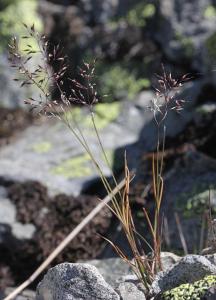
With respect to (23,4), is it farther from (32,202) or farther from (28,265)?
(28,265)

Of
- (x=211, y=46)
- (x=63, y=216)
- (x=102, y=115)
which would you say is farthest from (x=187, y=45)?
(x=63, y=216)

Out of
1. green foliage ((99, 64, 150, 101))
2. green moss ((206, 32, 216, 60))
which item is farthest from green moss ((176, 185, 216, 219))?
green foliage ((99, 64, 150, 101))

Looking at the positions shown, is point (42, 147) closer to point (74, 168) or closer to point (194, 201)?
point (74, 168)

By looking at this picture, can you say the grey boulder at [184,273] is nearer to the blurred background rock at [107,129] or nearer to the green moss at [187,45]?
the blurred background rock at [107,129]

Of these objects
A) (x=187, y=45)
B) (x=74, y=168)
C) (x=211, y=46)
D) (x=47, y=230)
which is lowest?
(x=47, y=230)

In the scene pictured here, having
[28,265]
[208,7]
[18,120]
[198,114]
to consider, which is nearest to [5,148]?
[18,120]

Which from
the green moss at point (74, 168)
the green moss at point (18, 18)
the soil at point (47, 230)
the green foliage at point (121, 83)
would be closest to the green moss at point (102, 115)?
the green foliage at point (121, 83)
